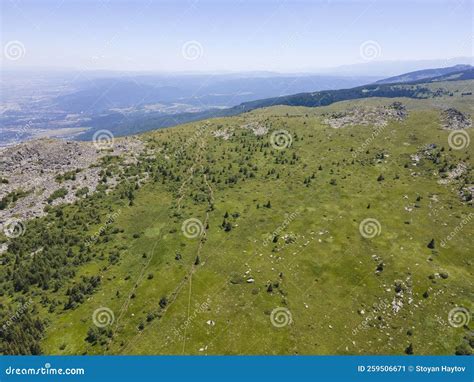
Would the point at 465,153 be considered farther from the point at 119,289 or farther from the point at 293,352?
the point at 119,289

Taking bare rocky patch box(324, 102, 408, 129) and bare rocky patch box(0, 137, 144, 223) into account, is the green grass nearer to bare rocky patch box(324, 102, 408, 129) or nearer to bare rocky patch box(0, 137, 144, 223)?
bare rocky patch box(0, 137, 144, 223)

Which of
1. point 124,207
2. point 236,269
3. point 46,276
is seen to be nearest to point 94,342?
point 46,276

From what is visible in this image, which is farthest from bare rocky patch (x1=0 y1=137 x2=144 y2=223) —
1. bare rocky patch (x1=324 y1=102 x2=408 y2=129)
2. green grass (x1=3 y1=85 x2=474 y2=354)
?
bare rocky patch (x1=324 y1=102 x2=408 y2=129)

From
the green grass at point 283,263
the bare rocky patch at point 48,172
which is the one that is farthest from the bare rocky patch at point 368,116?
the bare rocky patch at point 48,172

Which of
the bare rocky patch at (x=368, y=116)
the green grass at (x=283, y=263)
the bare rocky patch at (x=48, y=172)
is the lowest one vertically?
the green grass at (x=283, y=263)

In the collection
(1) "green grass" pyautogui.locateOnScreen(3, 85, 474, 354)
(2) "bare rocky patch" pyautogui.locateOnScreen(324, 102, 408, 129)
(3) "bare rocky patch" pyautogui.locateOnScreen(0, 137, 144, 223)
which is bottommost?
(1) "green grass" pyautogui.locateOnScreen(3, 85, 474, 354)

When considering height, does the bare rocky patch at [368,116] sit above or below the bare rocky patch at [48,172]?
above

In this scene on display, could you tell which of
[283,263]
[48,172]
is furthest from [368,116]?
[48,172]

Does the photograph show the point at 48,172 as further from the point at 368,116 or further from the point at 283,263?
the point at 368,116

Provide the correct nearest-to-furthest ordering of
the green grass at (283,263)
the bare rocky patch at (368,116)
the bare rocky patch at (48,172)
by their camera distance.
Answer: the green grass at (283,263), the bare rocky patch at (48,172), the bare rocky patch at (368,116)

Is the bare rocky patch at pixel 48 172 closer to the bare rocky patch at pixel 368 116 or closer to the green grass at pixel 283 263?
the green grass at pixel 283 263

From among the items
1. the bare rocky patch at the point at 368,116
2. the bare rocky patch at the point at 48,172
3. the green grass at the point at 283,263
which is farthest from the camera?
the bare rocky patch at the point at 368,116

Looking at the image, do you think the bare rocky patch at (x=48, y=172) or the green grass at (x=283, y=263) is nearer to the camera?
the green grass at (x=283, y=263)
